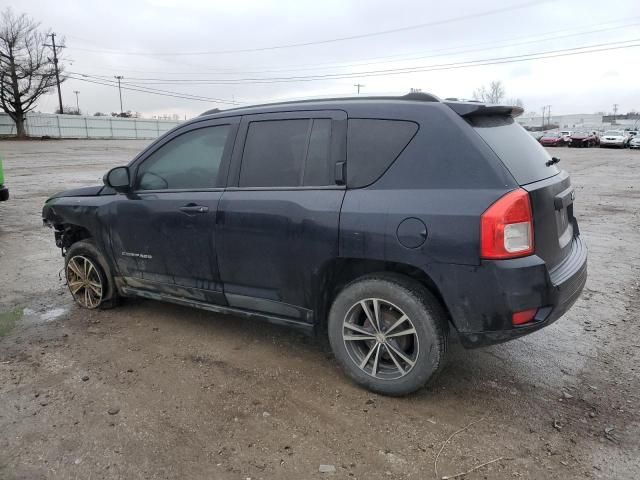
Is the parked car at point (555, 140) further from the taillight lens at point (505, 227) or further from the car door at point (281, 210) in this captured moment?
the taillight lens at point (505, 227)

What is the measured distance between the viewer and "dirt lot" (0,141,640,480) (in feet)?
8.64

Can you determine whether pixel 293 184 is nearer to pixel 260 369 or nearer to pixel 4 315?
pixel 260 369

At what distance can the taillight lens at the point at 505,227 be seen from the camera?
8.92 feet

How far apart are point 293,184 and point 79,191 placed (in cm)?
252

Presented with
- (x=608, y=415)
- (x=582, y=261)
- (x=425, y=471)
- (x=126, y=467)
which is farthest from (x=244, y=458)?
(x=582, y=261)

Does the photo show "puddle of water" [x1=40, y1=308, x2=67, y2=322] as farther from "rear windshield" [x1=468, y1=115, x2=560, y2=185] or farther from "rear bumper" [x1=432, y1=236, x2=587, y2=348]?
"rear windshield" [x1=468, y1=115, x2=560, y2=185]

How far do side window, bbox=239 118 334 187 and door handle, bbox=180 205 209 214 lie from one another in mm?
361

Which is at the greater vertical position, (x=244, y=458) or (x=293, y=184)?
(x=293, y=184)

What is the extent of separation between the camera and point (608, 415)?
3029mm

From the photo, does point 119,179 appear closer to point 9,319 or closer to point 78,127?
point 9,319

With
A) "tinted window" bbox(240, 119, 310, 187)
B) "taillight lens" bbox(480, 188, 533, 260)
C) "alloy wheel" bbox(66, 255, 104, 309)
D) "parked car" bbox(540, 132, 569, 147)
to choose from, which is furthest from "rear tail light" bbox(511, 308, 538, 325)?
"parked car" bbox(540, 132, 569, 147)

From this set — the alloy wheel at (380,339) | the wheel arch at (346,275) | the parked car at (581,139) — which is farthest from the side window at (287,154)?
the parked car at (581,139)

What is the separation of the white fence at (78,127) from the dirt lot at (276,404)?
162ft

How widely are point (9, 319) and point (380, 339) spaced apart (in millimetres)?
3570
